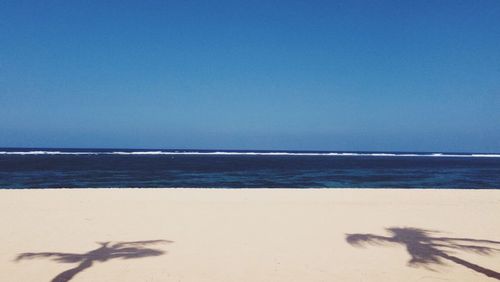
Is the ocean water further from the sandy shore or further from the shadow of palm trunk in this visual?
the shadow of palm trunk

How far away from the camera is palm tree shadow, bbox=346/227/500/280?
808 cm

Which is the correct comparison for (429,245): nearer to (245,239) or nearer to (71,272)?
(245,239)

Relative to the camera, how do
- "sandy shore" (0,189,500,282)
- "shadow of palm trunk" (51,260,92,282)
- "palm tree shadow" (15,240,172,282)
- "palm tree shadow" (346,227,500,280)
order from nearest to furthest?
"shadow of palm trunk" (51,260,92,282) < "sandy shore" (0,189,500,282) < "palm tree shadow" (15,240,172,282) < "palm tree shadow" (346,227,500,280)

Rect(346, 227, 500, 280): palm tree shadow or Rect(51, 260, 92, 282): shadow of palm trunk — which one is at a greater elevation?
Rect(346, 227, 500, 280): palm tree shadow

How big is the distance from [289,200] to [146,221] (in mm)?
7146

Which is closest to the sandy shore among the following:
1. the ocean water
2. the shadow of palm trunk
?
the shadow of palm trunk

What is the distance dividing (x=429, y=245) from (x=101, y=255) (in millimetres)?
7903

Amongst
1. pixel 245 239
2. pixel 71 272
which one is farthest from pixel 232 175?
pixel 71 272

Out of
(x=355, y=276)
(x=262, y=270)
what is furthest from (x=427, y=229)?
(x=262, y=270)

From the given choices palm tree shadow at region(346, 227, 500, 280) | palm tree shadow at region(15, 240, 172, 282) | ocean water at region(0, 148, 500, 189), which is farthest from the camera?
ocean water at region(0, 148, 500, 189)

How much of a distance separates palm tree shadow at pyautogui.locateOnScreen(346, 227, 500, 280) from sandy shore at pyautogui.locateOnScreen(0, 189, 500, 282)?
27mm

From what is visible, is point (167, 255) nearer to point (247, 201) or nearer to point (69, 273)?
point (69, 273)

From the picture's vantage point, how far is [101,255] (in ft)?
26.9

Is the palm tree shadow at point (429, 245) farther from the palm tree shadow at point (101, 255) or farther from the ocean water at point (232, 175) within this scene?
the ocean water at point (232, 175)
